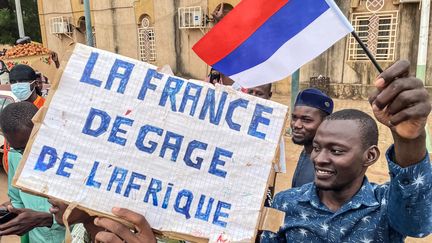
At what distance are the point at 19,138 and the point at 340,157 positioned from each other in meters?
1.84

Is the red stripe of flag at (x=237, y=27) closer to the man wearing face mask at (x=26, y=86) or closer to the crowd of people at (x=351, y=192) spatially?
the crowd of people at (x=351, y=192)

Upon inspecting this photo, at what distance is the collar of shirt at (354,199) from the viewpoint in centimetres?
147

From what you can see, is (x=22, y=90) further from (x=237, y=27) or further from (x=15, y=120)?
(x=237, y=27)

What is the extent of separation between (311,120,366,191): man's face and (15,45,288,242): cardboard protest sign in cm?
30

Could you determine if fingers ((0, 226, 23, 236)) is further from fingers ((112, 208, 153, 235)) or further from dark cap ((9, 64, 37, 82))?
dark cap ((9, 64, 37, 82))

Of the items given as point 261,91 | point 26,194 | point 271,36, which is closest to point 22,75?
point 26,194

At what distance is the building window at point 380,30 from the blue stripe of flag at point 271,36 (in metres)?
10.3

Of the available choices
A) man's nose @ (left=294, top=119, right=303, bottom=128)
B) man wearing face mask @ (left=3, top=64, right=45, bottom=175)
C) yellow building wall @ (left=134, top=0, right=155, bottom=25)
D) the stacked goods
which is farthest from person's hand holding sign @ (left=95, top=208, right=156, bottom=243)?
yellow building wall @ (left=134, top=0, right=155, bottom=25)

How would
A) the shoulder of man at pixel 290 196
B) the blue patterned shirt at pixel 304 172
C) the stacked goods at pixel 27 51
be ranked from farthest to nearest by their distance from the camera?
the stacked goods at pixel 27 51 < the blue patterned shirt at pixel 304 172 < the shoulder of man at pixel 290 196

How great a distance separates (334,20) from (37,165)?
4.43ft

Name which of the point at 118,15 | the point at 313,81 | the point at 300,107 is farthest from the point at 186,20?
the point at 300,107

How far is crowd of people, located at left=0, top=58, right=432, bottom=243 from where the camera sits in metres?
1.03

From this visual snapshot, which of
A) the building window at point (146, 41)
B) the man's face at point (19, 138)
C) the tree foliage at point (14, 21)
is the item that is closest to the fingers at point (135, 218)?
the man's face at point (19, 138)

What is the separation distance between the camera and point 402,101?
1.01m
